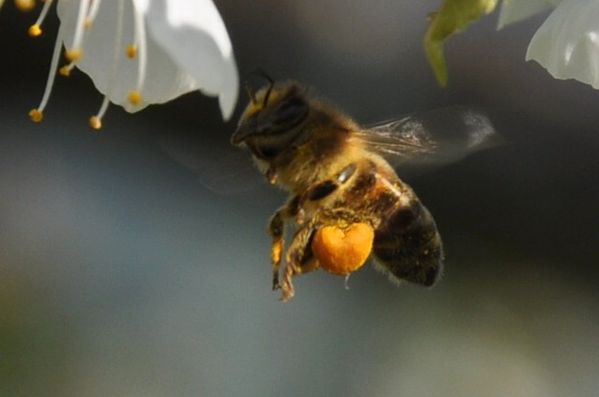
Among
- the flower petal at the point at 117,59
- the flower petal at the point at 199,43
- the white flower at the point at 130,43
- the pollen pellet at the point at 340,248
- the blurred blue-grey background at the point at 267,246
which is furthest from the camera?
the blurred blue-grey background at the point at 267,246

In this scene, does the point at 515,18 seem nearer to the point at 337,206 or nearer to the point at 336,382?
the point at 337,206

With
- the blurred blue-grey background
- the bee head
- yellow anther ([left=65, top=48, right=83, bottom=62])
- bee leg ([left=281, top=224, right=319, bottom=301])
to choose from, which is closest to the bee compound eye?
the bee head

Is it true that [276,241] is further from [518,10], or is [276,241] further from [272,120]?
[518,10]

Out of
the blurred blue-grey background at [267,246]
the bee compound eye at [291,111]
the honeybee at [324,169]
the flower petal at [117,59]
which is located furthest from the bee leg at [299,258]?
the blurred blue-grey background at [267,246]

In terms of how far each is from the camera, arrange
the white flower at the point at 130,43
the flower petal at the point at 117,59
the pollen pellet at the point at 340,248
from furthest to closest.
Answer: the flower petal at the point at 117,59 < the pollen pellet at the point at 340,248 < the white flower at the point at 130,43

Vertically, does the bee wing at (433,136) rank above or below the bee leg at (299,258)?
above

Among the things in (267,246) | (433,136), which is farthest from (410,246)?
(267,246)

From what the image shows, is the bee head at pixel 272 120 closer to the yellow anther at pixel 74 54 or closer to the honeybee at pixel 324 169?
the honeybee at pixel 324 169
